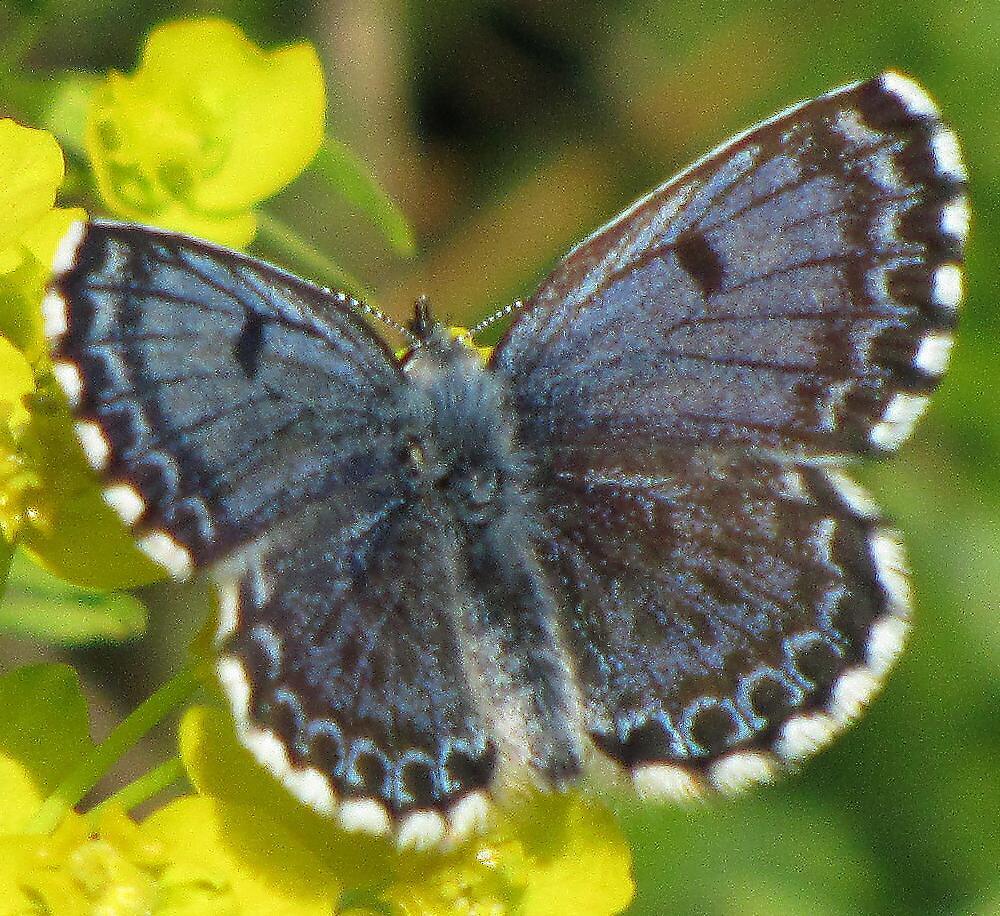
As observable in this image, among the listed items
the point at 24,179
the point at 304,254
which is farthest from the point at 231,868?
the point at 304,254

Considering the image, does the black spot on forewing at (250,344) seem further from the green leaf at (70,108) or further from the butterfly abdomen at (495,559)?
the green leaf at (70,108)

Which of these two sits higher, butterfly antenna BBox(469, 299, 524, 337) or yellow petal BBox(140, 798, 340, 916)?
butterfly antenna BBox(469, 299, 524, 337)

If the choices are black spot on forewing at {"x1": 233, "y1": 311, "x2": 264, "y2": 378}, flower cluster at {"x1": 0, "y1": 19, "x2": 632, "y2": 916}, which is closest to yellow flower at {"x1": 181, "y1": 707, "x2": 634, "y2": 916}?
flower cluster at {"x1": 0, "y1": 19, "x2": 632, "y2": 916}

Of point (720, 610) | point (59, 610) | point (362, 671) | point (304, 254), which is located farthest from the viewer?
point (304, 254)

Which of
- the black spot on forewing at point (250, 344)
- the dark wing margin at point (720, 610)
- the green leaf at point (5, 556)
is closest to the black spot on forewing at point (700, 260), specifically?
the dark wing margin at point (720, 610)

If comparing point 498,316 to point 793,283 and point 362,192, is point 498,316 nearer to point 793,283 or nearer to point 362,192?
point 793,283

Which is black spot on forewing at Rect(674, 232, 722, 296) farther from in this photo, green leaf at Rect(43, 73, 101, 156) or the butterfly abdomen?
green leaf at Rect(43, 73, 101, 156)

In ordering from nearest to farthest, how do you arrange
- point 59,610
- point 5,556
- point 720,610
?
point 720,610, point 5,556, point 59,610
